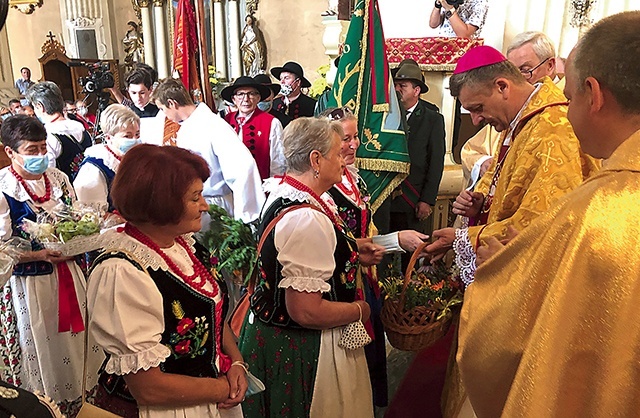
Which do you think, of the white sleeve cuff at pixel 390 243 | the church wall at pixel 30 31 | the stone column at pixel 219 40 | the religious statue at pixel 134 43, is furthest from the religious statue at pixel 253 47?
the white sleeve cuff at pixel 390 243

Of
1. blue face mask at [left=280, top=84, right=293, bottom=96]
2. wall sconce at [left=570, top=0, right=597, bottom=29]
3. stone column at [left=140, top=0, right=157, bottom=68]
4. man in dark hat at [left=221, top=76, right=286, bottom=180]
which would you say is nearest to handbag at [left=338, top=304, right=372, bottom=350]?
man in dark hat at [left=221, top=76, right=286, bottom=180]

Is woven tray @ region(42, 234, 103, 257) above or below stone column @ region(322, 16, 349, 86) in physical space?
below

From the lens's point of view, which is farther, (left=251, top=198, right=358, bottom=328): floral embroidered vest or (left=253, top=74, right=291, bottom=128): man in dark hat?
(left=253, top=74, right=291, bottom=128): man in dark hat

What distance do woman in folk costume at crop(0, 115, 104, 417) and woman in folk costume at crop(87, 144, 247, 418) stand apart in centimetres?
148

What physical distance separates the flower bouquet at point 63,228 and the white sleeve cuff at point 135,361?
1245 mm

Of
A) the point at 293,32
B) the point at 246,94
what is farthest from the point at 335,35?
the point at 293,32

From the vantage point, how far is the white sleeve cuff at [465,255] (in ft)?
6.83

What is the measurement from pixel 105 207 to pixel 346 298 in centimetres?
186

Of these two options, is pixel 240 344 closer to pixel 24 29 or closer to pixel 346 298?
pixel 346 298

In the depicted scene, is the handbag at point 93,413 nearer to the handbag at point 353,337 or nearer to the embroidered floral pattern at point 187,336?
the embroidered floral pattern at point 187,336

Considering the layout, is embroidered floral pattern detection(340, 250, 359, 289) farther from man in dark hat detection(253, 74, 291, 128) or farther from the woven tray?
man in dark hat detection(253, 74, 291, 128)

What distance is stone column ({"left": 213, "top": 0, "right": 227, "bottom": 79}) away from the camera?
1135 centimetres

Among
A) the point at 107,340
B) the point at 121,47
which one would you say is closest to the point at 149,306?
the point at 107,340

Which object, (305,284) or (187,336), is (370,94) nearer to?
(305,284)
